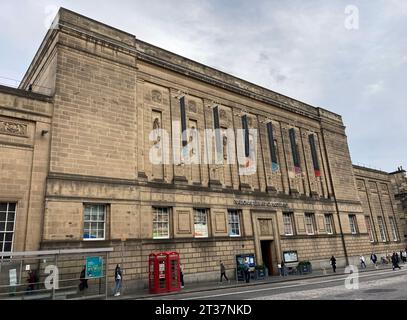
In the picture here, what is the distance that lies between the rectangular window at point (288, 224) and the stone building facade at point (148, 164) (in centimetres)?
11

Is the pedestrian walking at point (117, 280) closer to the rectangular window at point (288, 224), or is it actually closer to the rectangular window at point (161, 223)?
the rectangular window at point (161, 223)

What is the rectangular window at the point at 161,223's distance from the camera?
75.3 ft

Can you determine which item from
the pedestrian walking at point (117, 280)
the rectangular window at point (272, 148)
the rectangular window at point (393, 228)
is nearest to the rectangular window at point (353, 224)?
the rectangular window at point (393, 228)

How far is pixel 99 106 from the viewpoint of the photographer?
21969mm

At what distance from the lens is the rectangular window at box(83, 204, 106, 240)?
19.6 meters

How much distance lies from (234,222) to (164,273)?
982 centimetres

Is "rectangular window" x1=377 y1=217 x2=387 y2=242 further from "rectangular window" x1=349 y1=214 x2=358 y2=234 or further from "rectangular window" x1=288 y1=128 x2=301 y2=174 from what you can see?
"rectangular window" x1=288 y1=128 x2=301 y2=174

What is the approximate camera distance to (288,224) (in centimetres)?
3244

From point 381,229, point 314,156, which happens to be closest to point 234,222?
point 314,156

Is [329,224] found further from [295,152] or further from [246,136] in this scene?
[246,136]

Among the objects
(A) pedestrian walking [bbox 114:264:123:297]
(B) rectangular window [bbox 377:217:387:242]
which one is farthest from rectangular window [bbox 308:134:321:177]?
(A) pedestrian walking [bbox 114:264:123:297]

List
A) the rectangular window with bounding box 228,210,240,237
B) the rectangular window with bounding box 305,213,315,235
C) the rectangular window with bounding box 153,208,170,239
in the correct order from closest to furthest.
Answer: the rectangular window with bounding box 153,208,170,239 → the rectangular window with bounding box 228,210,240,237 → the rectangular window with bounding box 305,213,315,235

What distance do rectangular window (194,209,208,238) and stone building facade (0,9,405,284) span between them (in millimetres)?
122

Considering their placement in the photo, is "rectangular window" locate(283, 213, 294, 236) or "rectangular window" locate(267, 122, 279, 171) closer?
"rectangular window" locate(283, 213, 294, 236)
